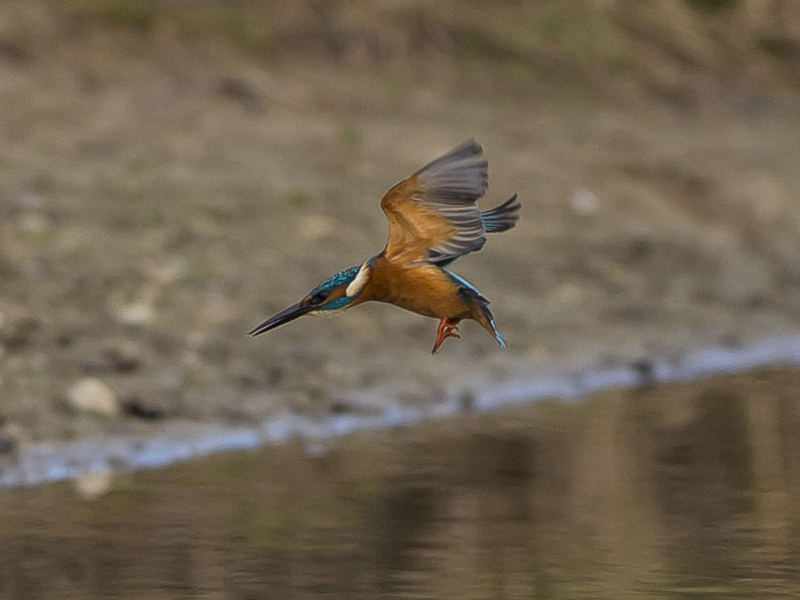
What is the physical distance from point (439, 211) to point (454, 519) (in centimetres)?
202

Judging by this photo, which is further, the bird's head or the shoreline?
the shoreline

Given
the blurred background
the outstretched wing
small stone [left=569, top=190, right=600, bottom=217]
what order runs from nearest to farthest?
the outstretched wing → the blurred background → small stone [left=569, top=190, right=600, bottom=217]

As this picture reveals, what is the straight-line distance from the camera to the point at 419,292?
3.38m

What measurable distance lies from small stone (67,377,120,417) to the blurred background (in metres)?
0.01

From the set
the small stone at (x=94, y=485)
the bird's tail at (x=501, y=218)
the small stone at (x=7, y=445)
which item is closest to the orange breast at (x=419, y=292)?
the bird's tail at (x=501, y=218)

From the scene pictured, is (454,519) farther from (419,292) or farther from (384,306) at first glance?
(384,306)

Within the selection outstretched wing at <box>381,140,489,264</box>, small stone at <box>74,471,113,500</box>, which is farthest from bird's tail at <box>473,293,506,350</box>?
small stone at <box>74,471,113,500</box>

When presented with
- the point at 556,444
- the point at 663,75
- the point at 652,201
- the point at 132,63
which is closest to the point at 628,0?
the point at 663,75

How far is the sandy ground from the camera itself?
24.2 ft

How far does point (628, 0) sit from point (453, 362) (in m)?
6.08

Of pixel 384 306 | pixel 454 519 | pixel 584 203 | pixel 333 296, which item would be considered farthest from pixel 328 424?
pixel 333 296

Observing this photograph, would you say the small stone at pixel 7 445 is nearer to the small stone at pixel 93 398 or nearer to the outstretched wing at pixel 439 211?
the small stone at pixel 93 398

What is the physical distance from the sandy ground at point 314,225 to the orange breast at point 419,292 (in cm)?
343

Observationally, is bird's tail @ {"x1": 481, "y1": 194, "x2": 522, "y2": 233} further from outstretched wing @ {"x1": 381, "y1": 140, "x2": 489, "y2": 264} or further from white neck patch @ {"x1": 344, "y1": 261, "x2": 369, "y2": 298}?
white neck patch @ {"x1": 344, "y1": 261, "x2": 369, "y2": 298}
